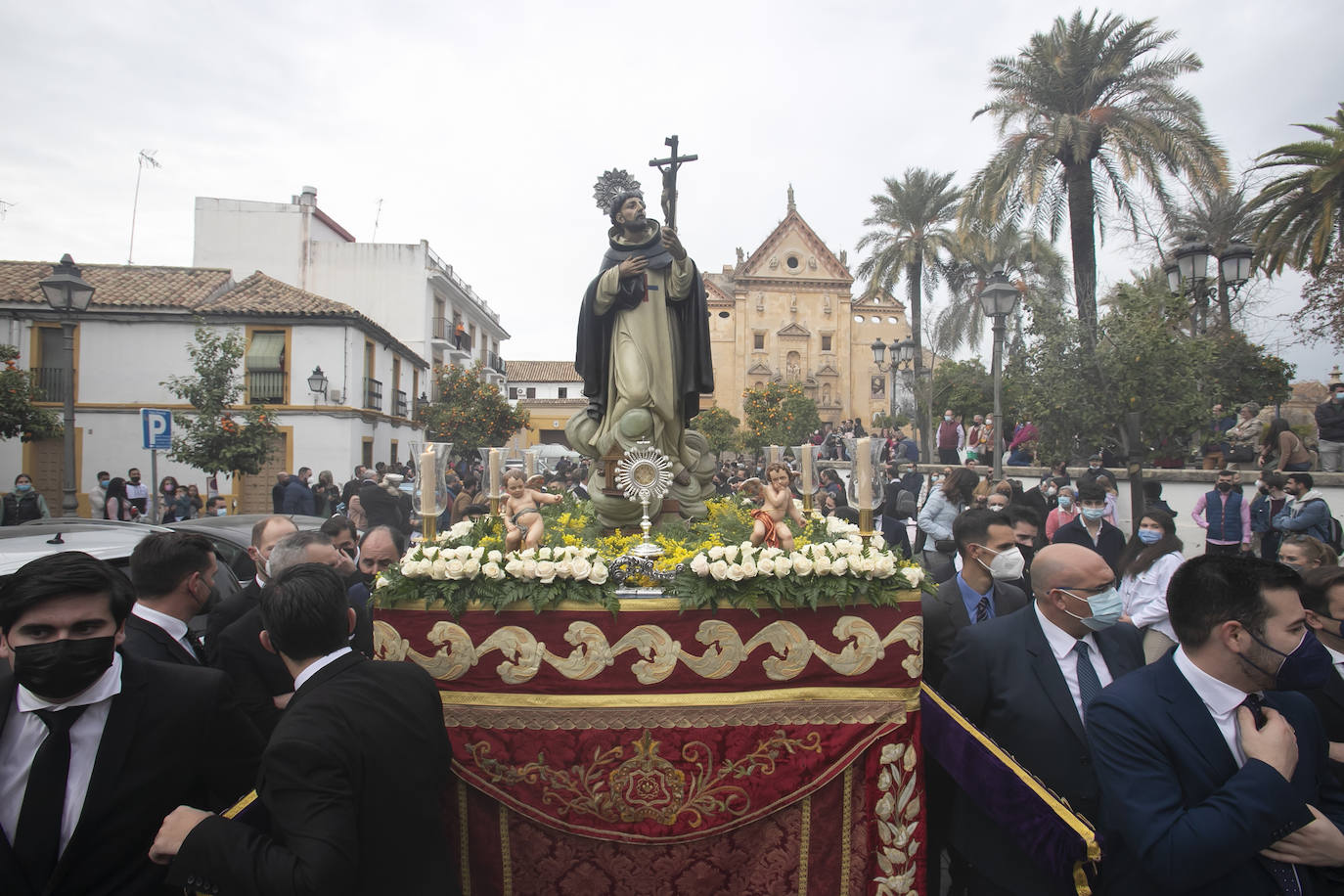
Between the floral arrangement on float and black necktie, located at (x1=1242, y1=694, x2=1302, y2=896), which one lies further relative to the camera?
the floral arrangement on float

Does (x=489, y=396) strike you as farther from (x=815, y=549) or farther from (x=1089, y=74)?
(x=815, y=549)

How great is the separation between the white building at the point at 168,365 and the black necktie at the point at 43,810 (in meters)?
23.8

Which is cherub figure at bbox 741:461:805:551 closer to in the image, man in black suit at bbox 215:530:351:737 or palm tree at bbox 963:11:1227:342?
man in black suit at bbox 215:530:351:737

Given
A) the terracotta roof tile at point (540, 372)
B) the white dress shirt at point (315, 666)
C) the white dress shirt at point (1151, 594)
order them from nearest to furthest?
the white dress shirt at point (315, 666) → the white dress shirt at point (1151, 594) → the terracotta roof tile at point (540, 372)

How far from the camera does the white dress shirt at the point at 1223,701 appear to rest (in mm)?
2271

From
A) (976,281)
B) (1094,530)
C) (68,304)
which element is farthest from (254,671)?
(976,281)

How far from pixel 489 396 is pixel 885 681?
28202mm

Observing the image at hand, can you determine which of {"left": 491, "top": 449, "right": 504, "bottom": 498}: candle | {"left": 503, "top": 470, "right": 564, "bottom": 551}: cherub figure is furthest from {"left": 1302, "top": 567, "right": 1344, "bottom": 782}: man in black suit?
{"left": 491, "top": 449, "right": 504, "bottom": 498}: candle

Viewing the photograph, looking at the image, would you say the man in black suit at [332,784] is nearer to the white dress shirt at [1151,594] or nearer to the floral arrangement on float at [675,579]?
the floral arrangement on float at [675,579]

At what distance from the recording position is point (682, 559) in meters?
3.69

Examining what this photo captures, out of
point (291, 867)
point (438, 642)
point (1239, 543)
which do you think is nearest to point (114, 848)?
point (291, 867)

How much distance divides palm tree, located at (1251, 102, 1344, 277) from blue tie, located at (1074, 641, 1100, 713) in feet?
51.5

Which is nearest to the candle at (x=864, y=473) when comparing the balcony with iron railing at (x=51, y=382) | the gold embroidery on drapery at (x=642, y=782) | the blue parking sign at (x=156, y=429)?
the gold embroidery on drapery at (x=642, y=782)

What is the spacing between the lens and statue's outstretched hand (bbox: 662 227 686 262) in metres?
5.63
